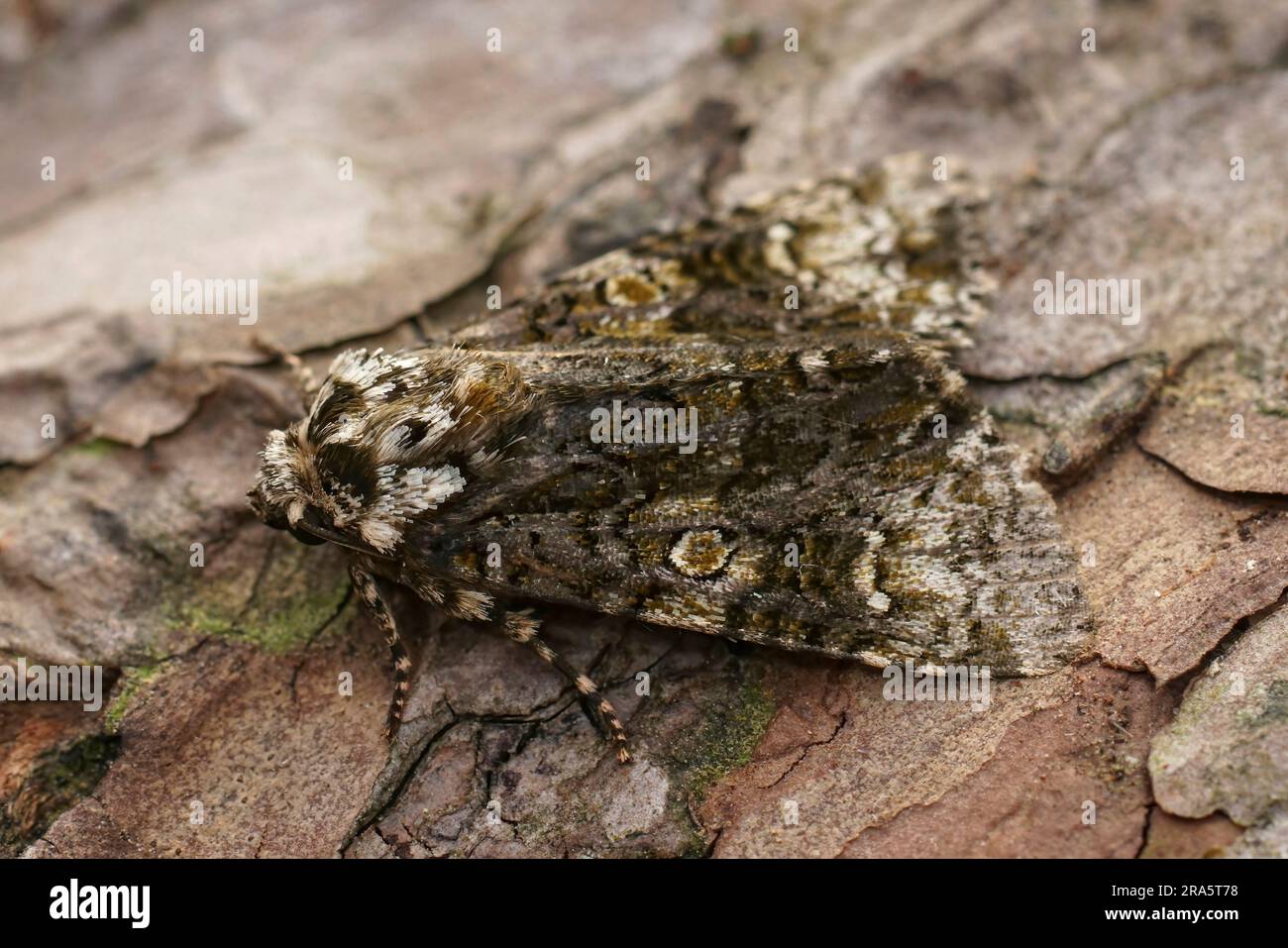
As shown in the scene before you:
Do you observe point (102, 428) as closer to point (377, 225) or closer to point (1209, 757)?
point (377, 225)

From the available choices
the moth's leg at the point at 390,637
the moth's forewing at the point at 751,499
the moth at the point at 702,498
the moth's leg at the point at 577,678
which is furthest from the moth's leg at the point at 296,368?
the moth's leg at the point at 577,678

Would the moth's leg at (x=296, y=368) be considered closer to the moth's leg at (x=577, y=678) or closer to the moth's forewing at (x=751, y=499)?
the moth's forewing at (x=751, y=499)

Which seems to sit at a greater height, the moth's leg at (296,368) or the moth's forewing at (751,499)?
the moth's leg at (296,368)

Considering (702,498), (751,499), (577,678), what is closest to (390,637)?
(577,678)

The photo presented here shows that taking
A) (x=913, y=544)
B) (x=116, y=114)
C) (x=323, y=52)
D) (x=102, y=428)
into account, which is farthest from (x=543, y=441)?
(x=116, y=114)

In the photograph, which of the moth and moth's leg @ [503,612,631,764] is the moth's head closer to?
the moth

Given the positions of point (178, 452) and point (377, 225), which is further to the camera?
point (377, 225)

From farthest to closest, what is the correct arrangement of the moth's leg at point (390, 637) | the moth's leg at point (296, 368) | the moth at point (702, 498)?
1. the moth's leg at point (296, 368)
2. the moth's leg at point (390, 637)
3. the moth at point (702, 498)
